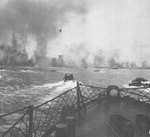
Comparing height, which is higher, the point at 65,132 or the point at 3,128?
the point at 65,132

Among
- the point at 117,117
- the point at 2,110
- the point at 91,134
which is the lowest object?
the point at 2,110

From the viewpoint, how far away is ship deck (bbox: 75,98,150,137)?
8627mm

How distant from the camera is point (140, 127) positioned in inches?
357

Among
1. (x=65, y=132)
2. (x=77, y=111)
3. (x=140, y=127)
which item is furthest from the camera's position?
(x=77, y=111)

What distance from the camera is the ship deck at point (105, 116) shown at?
8.63 meters

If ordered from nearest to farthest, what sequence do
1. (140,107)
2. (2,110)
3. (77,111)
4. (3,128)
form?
(77,111) → (140,107) → (3,128) → (2,110)

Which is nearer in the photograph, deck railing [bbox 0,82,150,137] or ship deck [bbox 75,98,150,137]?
deck railing [bbox 0,82,150,137]

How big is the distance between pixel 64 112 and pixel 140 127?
452 cm

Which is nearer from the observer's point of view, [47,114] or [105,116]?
[47,114]

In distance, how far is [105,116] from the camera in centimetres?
1115

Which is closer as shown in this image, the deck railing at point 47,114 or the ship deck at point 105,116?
the deck railing at point 47,114

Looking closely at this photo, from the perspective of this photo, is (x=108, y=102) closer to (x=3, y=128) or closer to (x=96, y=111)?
(x=96, y=111)

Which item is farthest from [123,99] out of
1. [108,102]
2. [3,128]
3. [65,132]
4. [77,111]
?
[3,128]

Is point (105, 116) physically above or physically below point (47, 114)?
below
